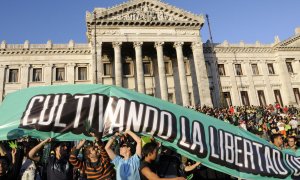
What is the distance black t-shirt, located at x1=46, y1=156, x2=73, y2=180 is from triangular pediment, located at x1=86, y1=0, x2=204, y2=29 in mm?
26067

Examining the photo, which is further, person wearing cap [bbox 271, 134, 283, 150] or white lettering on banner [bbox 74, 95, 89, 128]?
person wearing cap [bbox 271, 134, 283, 150]

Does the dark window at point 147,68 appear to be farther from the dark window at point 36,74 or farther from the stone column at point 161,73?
the dark window at point 36,74

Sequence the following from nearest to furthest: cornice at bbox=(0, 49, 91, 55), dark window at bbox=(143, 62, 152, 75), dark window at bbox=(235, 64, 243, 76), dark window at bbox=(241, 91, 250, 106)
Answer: cornice at bbox=(0, 49, 91, 55), dark window at bbox=(143, 62, 152, 75), dark window at bbox=(241, 91, 250, 106), dark window at bbox=(235, 64, 243, 76)

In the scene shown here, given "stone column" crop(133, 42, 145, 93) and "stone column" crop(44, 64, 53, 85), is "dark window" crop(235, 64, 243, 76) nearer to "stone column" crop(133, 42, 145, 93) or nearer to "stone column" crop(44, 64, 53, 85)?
"stone column" crop(133, 42, 145, 93)

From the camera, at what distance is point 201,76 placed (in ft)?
101

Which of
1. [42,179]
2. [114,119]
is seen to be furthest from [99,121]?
[42,179]

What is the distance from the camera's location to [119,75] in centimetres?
2845

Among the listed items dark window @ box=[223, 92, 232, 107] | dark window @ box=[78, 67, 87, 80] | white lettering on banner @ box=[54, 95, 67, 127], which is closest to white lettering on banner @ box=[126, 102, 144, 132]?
white lettering on banner @ box=[54, 95, 67, 127]

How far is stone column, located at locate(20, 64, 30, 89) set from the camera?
99.3 feet

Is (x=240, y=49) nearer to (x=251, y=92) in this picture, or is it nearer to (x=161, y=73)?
(x=251, y=92)

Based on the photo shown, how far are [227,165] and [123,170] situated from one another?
172 cm

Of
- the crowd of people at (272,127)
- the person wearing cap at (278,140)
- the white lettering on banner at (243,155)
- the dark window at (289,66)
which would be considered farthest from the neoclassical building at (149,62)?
the white lettering on banner at (243,155)

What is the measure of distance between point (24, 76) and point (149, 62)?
50.7 feet

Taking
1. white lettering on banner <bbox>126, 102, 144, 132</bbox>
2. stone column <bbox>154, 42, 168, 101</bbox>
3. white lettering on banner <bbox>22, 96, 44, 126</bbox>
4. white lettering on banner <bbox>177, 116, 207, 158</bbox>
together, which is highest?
stone column <bbox>154, 42, 168, 101</bbox>
